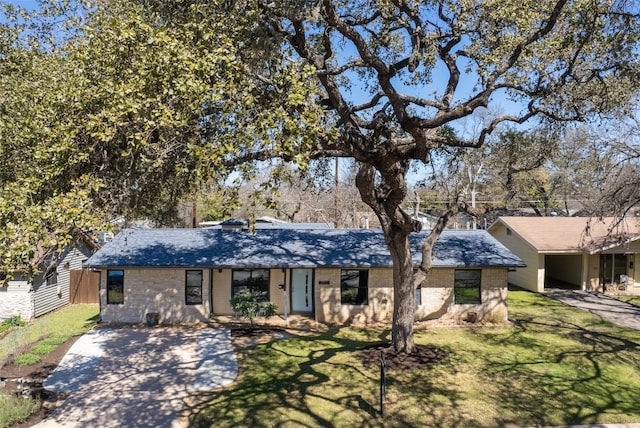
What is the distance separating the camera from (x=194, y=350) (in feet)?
43.4

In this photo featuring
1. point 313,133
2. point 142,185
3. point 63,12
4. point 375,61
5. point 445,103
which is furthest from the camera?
point 445,103

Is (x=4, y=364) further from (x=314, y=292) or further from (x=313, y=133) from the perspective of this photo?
(x=313, y=133)

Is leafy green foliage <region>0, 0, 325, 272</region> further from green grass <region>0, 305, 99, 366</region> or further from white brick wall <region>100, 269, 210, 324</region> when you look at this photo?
white brick wall <region>100, 269, 210, 324</region>

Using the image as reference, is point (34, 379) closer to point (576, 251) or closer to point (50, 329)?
point (50, 329)

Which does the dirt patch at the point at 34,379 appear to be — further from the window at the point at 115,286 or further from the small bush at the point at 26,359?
the window at the point at 115,286

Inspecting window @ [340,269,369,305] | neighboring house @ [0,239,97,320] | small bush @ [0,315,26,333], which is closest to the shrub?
window @ [340,269,369,305]

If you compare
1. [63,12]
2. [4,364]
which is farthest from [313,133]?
[4,364]

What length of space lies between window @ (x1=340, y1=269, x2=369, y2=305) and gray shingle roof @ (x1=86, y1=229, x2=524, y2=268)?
1.95ft

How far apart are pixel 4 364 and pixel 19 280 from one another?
642cm

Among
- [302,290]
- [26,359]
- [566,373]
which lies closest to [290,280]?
[302,290]

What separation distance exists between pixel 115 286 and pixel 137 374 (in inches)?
238

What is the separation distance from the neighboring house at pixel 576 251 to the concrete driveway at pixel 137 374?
1619 cm

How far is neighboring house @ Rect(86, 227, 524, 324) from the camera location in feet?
53.4

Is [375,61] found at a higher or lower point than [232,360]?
higher
